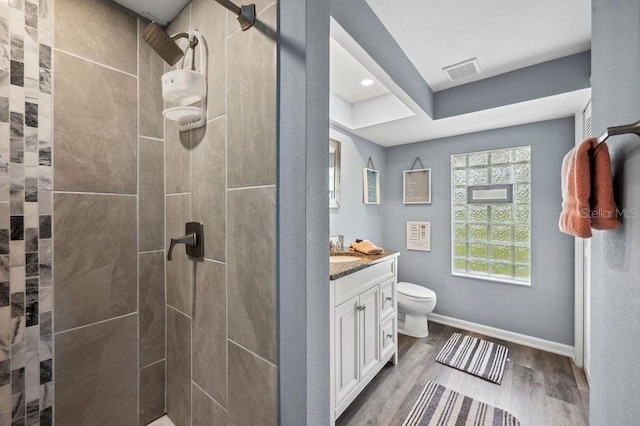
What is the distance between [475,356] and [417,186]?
1.83 metres

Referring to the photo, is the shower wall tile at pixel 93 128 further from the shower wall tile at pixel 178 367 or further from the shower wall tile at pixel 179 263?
the shower wall tile at pixel 178 367

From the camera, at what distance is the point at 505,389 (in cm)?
195

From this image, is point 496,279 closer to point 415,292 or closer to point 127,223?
point 415,292

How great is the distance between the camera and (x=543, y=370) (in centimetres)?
218

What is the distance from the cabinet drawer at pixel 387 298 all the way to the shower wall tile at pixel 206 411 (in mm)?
1345

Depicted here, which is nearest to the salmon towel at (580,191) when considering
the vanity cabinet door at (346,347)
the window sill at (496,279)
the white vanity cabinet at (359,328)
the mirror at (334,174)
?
the white vanity cabinet at (359,328)

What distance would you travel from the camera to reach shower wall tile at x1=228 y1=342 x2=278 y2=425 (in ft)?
2.60

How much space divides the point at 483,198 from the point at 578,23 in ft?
5.24

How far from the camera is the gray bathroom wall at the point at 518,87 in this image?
1.85 metres

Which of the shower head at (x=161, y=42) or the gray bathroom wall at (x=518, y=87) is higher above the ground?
the gray bathroom wall at (x=518, y=87)

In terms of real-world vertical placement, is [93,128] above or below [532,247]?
above

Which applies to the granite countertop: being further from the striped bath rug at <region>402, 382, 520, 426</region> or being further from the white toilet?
the striped bath rug at <region>402, 382, 520, 426</region>

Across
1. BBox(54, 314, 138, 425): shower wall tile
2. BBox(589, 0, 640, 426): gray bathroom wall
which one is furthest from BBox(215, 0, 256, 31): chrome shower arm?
BBox(54, 314, 138, 425): shower wall tile

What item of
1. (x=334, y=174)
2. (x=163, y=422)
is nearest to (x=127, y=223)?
(x=163, y=422)
